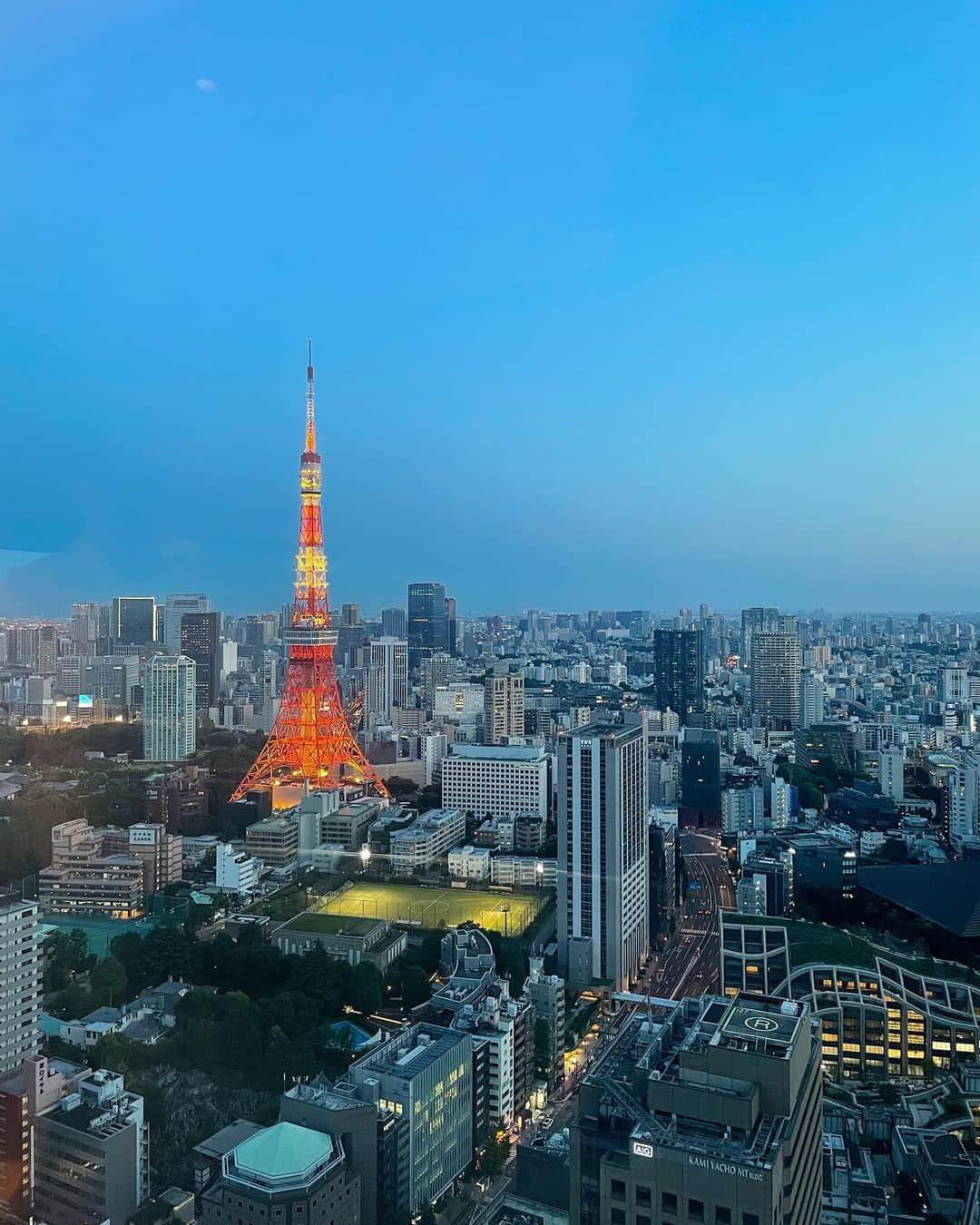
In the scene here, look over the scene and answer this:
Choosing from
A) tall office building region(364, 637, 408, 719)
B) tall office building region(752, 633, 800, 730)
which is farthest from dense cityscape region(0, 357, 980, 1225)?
tall office building region(752, 633, 800, 730)

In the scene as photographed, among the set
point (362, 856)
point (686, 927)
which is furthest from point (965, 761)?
point (362, 856)

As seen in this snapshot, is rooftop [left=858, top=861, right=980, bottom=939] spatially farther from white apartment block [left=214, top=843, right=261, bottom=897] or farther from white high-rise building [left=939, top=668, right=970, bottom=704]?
white high-rise building [left=939, top=668, right=970, bottom=704]

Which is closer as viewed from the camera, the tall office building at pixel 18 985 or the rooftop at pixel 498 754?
the tall office building at pixel 18 985

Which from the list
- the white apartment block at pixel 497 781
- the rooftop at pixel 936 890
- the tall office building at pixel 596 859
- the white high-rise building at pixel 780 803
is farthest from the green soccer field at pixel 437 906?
the white high-rise building at pixel 780 803

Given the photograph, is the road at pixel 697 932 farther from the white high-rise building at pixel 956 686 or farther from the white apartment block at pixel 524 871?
the white high-rise building at pixel 956 686

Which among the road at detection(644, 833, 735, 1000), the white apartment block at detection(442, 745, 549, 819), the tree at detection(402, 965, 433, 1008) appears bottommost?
the road at detection(644, 833, 735, 1000)
